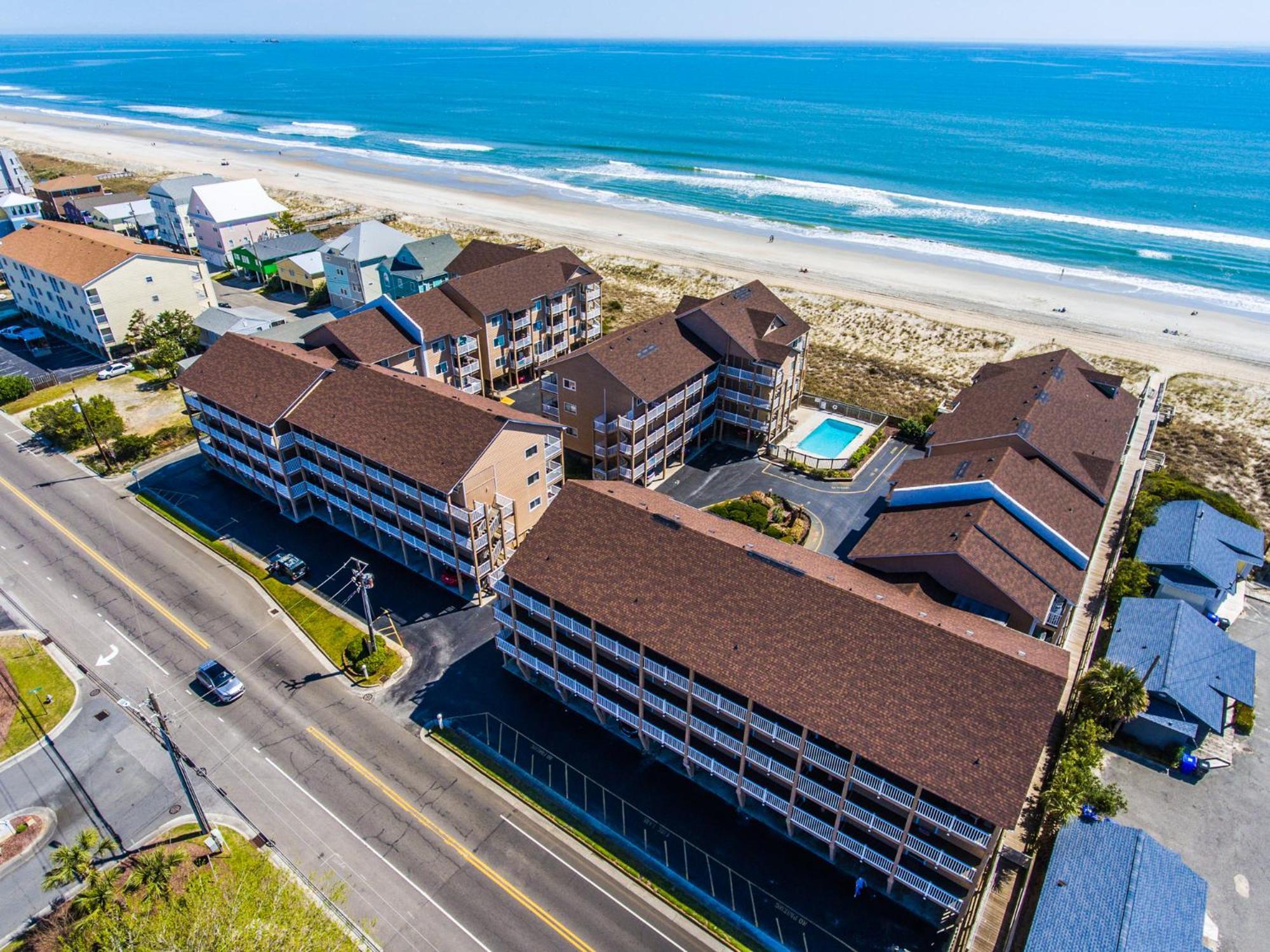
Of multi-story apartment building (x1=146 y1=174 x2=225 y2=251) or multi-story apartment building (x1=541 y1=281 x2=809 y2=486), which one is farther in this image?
multi-story apartment building (x1=146 y1=174 x2=225 y2=251)

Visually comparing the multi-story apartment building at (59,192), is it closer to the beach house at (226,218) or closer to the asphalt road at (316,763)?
the beach house at (226,218)

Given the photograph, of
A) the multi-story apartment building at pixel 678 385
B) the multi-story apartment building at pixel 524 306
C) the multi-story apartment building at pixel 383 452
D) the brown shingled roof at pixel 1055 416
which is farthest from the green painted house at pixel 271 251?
the brown shingled roof at pixel 1055 416

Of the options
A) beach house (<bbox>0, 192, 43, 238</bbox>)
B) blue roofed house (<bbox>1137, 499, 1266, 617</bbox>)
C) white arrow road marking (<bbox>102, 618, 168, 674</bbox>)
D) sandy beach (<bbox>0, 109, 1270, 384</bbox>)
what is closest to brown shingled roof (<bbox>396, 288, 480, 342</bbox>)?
white arrow road marking (<bbox>102, 618, 168, 674</bbox>)

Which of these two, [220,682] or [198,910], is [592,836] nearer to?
[198,910]

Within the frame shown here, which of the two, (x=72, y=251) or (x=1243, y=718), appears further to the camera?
(x=72, y=251)

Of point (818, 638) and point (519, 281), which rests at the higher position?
point (519, 281)

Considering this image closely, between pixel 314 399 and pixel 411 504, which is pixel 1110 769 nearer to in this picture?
pixel 411 504

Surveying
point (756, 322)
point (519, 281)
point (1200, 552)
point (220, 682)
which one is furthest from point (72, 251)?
point (1200, 552)

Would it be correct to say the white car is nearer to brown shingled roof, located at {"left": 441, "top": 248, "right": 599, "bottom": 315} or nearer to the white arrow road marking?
brown shingled roof, located at {"left": 441, "top": 248, "right": 599, "bottom": 315}
